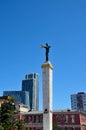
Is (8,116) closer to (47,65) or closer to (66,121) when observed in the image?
(47,65)

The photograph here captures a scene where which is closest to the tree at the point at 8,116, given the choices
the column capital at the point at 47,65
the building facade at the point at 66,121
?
the column capital at the point at 47,65

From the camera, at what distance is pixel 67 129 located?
7262 centimetres

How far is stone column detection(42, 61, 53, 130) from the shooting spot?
75.7 feet

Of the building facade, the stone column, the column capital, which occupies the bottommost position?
the building facade

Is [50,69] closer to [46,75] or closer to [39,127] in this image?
[46,75]

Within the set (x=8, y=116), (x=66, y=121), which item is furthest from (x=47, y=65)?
(x=66, y=121)

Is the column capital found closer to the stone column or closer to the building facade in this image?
the stone column

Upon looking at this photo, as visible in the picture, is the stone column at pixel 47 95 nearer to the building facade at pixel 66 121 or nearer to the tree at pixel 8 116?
the tree at pixel 8 116

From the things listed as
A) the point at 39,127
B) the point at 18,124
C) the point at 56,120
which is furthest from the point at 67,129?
the point at 18,124

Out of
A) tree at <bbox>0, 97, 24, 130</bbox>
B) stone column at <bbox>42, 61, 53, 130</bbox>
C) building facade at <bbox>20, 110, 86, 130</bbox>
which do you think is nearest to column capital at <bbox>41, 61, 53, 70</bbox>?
stone column at <bbox>42, 61, 53, 130</bbox>

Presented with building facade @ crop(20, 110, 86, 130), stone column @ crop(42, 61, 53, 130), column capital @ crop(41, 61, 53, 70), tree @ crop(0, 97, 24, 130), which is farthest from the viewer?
building facade @ crop(20, 110, 86, 130)

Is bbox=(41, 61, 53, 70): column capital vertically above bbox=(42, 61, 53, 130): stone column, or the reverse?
bbox=(41, 61, 53, 70): column capital

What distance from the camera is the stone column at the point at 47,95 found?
23.1 metres

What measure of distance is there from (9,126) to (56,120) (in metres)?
32.3
